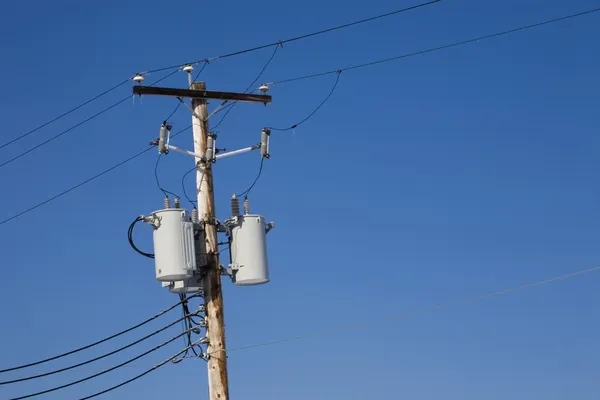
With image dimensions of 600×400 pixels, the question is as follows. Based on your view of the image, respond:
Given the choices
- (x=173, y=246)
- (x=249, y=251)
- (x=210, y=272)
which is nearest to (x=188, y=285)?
(x=210, y=272)

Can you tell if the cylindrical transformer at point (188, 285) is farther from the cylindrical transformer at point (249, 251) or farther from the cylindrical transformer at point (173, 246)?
the cylindrical transformer at point (249, 251)

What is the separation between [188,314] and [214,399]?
1901 mm

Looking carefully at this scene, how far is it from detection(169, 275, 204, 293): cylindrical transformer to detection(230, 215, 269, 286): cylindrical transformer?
537 mm

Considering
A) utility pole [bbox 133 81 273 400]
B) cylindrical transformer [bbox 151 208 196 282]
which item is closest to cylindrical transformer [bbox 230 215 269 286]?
utility pole [bbox 133 81 273 400]

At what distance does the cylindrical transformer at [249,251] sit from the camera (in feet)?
61.3

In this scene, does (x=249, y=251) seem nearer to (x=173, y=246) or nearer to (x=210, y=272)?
(x=210, y=272)

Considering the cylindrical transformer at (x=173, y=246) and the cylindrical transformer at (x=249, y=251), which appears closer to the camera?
the cylindrical transformer at (x=173, y=246)

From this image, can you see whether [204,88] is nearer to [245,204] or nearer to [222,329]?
[245,204]

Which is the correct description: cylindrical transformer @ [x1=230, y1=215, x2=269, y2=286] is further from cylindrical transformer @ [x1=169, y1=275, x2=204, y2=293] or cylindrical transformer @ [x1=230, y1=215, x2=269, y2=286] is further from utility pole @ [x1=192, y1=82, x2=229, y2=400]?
cylindrical transformer @ [x1=169, y1=275, x2=204, y2=293]

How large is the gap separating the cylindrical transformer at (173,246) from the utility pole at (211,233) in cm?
5

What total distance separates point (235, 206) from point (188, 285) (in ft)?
4.62

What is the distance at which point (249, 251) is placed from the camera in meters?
18.8

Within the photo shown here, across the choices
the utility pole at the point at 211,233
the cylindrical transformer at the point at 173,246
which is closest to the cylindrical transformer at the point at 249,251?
the utility pole at the point at 211,233

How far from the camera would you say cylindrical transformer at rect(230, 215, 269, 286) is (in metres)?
18.7
